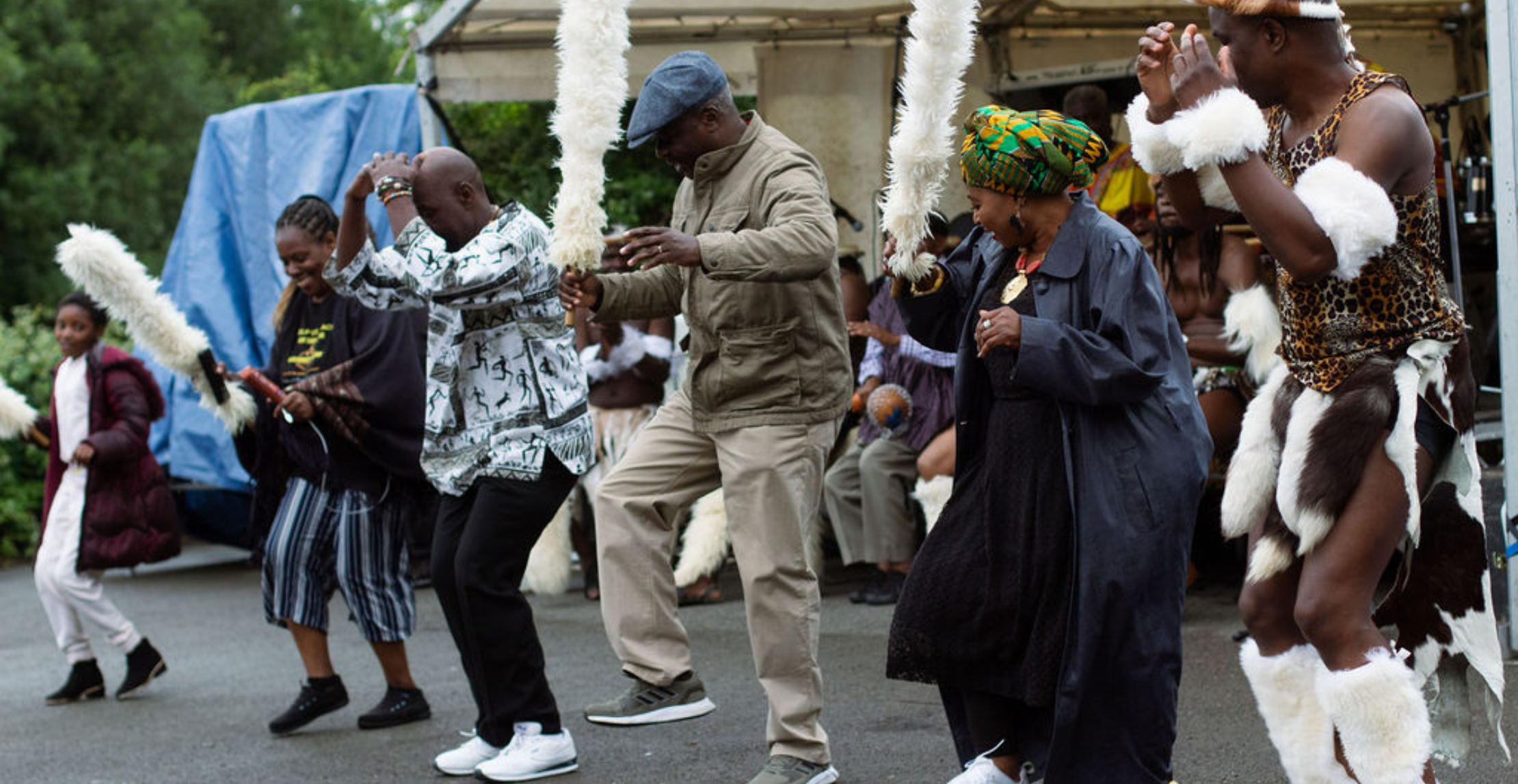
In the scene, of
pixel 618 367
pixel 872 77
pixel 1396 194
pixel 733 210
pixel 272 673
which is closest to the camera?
pixel 1396 194

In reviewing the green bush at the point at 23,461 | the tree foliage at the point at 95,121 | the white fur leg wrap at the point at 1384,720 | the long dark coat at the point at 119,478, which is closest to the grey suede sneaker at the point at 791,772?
the white fur leg wrap at the point at 1384,720

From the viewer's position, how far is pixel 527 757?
16.4 ft

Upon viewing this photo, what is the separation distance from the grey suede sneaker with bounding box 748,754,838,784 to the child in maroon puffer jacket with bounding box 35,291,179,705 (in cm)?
356

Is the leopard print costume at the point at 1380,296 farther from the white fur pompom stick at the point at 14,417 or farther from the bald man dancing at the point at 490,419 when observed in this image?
the white fur pompom stick at the point at 14,417

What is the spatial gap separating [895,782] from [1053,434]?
5.12ft

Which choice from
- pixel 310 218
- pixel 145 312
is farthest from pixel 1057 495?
pixel 145 312

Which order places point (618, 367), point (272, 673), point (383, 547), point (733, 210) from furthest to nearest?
point (618, 367) < point (272, 673) < point (383, 547) < point (733, 210)

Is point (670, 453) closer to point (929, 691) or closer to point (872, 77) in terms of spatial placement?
point (929, 691)

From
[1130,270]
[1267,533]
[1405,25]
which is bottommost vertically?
[1267,533]

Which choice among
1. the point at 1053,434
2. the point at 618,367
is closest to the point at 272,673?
the point at 618,367

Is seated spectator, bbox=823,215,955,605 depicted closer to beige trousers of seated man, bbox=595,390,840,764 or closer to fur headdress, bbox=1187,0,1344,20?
beige trousers of seated man, bbox=595,390,840,764

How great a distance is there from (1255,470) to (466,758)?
8.82ft

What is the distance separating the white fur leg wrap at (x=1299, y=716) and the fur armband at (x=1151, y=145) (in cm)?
111

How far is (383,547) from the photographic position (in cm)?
600
